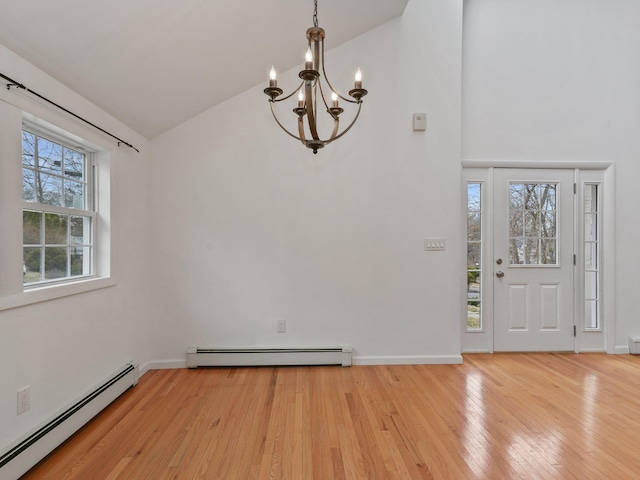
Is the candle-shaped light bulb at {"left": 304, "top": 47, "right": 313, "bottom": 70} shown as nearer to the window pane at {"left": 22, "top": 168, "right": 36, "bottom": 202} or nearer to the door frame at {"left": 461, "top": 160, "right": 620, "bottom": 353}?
the window pane at {"left": 22, "top": 168, "right": 36, "bottom": 202}

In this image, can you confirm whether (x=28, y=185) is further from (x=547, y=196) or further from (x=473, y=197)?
(x=547, y=196)

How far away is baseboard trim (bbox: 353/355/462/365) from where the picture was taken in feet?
11.3

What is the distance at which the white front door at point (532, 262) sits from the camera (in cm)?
383

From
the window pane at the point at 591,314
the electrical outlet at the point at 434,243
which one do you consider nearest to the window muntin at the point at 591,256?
the window pane at the point at 591,314

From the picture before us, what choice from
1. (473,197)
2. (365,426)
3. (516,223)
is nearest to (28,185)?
(365,426)

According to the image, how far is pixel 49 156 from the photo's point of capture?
2252 mm

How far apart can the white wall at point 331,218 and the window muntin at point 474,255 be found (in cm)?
44

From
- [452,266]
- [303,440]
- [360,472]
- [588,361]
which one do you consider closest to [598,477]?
[360,472]

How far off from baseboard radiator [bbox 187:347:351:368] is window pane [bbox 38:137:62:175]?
1.94m

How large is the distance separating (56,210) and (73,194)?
302mm

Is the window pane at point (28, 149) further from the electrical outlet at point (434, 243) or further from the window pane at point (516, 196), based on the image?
the window pane at point (516, 196)

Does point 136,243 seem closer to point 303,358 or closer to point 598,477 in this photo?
point 303,358

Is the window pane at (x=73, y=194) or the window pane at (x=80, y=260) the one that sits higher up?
the window pane at (x=73, y=194)

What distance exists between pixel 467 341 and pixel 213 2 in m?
3.90
